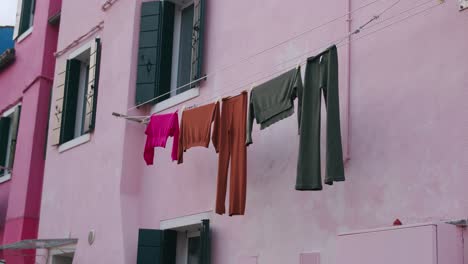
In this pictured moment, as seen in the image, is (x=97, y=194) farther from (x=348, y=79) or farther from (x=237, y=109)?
(x=348, y=79)

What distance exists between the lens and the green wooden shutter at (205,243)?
8914 millimetres

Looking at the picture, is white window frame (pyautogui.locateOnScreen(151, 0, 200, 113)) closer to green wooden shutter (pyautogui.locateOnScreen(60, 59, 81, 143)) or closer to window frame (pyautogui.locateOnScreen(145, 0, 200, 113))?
window frame (pyautogui.locateOnScreen(145, 0, 200, 113))

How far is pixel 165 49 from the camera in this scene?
10.6 metres

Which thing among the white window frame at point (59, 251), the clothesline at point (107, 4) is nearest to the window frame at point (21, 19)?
the clothesline at point (107, 4)

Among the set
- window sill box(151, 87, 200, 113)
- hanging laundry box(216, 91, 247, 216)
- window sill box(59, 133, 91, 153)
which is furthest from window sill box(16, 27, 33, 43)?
hanging laundry box(216, 91, 247, 216)

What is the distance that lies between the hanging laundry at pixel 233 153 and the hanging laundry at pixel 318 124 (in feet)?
3.62

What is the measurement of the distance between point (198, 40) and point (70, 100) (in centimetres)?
Answer: 365

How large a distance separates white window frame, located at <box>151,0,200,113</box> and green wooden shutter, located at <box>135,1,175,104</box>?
0.23 feet

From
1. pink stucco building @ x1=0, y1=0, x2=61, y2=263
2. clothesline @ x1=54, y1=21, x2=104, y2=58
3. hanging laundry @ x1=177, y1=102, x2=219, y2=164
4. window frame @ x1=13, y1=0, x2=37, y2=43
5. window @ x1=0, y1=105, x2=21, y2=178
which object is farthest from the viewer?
window frame @ x1=13, y1=0, x2=37, y2=43

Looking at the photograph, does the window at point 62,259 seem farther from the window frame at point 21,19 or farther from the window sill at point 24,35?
the window frame at point 21,19

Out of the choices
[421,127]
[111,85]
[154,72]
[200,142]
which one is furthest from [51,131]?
[421,127]

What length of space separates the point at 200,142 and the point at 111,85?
2.96m

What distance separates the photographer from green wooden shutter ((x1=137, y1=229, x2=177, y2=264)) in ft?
31.9

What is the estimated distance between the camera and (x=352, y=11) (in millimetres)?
7703
